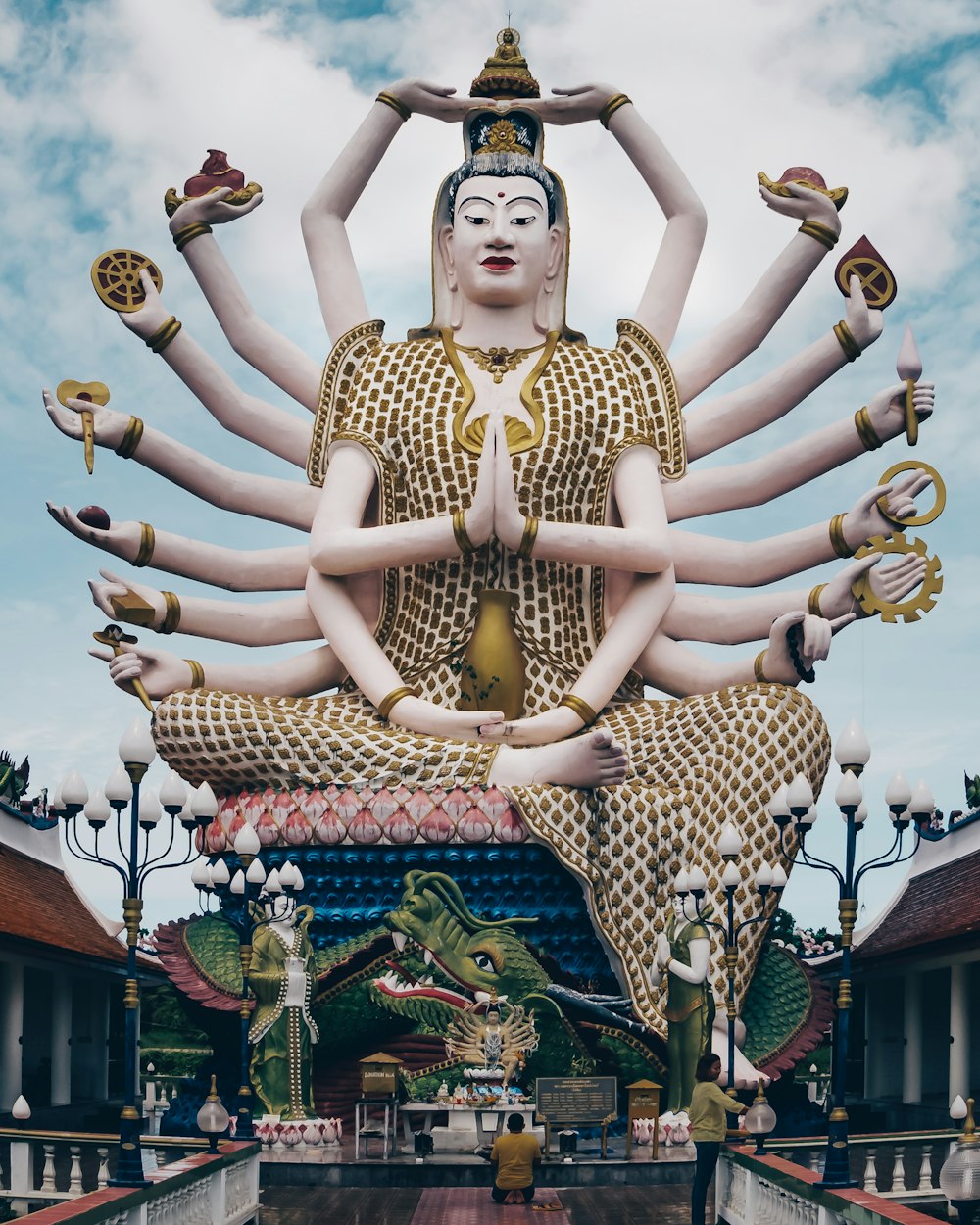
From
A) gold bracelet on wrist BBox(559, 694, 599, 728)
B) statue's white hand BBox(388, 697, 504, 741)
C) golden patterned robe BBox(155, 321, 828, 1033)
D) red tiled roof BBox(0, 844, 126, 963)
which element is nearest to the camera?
golden patterned robe BBox(155, 321, 828, 1033)

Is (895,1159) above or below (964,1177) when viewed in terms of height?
below

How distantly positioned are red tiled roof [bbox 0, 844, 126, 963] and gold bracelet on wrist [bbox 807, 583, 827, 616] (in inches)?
334

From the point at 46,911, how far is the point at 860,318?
11.1m

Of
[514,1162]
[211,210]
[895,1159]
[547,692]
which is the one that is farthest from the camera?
[211,210]

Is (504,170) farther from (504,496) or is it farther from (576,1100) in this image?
(576,1100)

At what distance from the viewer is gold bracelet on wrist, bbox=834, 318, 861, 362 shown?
69.6ft

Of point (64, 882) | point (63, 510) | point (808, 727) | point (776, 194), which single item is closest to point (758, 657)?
point (808, 727)

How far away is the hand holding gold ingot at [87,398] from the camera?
68.6 feet

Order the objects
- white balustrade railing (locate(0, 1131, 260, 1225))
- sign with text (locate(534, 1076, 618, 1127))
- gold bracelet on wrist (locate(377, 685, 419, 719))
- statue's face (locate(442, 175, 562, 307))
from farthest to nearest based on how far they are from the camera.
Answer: statue's face (locate(442, 175, 562, 307)), gold bracelet on wrist (locate(377, 685, 419, 719)), sign with text (locate(534, 1076, 618, 1127)), white balustrade railing (locate(0, 1131, 260, 1225))

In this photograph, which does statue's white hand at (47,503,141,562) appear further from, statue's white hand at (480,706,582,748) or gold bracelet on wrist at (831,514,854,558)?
gold bracelet on wrist at (831,514,854,558)

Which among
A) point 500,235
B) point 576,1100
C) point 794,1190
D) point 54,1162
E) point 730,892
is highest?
point 500,235

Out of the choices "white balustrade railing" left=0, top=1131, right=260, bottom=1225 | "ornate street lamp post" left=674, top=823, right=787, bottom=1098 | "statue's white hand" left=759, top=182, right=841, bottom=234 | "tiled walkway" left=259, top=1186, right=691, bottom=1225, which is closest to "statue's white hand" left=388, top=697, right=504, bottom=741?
"ornate street lamp post" left=674, top=823, right=787, bottom=1098

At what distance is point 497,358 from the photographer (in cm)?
2127

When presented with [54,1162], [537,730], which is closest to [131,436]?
[537,730]
